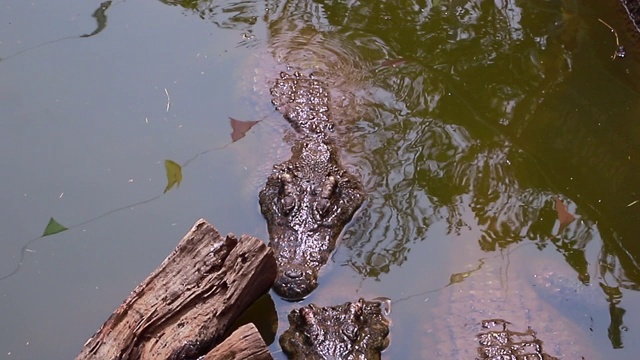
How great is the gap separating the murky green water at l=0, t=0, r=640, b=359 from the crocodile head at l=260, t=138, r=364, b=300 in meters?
0.09

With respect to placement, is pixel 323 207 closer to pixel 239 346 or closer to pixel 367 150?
pixel 367 150

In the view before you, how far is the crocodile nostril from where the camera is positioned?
3566 mm

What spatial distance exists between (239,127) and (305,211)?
888 millimetres

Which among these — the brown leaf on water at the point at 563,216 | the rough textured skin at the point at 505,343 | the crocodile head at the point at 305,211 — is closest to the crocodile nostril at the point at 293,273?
the crocodile head at the point at 305,211

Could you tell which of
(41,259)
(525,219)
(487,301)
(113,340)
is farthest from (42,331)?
(525,219)

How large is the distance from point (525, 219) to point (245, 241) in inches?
71.9

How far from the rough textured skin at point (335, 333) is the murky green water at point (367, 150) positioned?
0.15 metres

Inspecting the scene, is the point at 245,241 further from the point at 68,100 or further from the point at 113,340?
the point at 68,100

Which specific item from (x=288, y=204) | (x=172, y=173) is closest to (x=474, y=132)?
(x=288, y=204)

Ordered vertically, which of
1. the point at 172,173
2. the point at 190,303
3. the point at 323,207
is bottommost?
the point at 172,173

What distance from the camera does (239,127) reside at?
4.51 m

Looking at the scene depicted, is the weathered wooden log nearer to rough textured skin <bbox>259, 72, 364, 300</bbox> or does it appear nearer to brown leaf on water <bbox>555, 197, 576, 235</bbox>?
rough textured skin <bbox>259, 72, 364, 300</bbox>

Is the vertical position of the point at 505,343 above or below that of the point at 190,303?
below

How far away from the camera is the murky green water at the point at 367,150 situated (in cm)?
372
